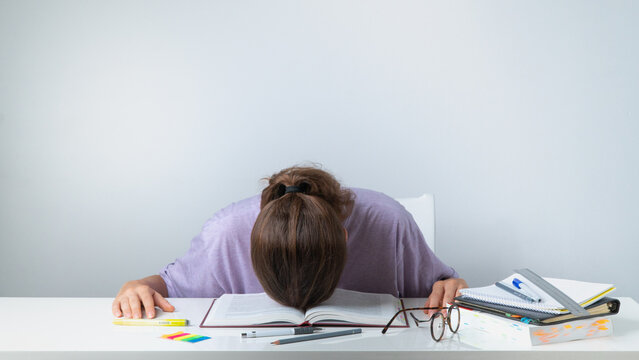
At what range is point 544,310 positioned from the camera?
1.09m

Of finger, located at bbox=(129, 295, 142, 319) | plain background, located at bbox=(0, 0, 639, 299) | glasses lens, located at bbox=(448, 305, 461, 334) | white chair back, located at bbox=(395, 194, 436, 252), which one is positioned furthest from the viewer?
plain background, located at bbox=(0, 0, 639, 299)

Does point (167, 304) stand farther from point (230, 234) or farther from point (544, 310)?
point (544, 310)

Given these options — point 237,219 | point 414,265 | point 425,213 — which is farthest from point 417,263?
point 237,219

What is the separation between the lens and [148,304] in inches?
51.9

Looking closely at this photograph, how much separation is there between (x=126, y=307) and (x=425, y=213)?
3.49 ft

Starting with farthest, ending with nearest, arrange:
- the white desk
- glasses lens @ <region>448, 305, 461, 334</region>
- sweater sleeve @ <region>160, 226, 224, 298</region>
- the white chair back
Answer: the white chair back
sweater sleeve @ <region>160, 226, 224, 298</region>
glasses lens @ <region>448, 305, 461, 334</region>
the white desk

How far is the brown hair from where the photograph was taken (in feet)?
3.79

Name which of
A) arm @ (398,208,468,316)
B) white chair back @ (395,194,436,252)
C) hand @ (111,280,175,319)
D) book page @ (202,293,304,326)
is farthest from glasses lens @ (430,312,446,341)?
white chair back @ (395,194,436,252)

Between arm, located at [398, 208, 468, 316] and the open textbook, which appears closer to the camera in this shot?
the open textbook

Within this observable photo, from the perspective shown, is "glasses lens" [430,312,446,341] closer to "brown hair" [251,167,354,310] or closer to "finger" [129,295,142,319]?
"brown hair" [251,167,354,310]

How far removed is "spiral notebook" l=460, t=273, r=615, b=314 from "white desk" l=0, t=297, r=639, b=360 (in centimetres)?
7

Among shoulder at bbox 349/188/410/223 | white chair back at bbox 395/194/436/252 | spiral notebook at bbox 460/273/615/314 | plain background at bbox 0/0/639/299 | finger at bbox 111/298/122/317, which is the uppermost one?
plain background at bbox 0/0/639/299

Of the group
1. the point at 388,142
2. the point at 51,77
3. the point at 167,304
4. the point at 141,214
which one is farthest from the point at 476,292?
the point at 51,77

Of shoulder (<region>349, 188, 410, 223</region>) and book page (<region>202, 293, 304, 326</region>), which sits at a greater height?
shoulder (<region>349, 188, 410, 223</region>)
